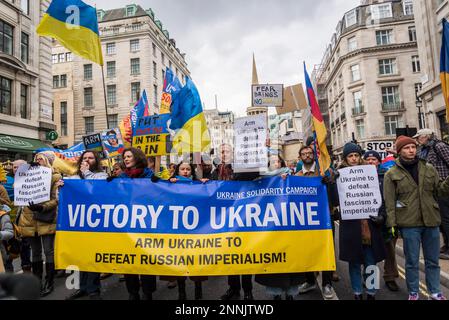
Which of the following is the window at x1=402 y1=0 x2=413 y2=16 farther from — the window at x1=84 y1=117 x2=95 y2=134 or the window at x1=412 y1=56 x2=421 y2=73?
the window at x1=84 y1=117 x2=95 y2=134

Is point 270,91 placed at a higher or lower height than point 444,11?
lower

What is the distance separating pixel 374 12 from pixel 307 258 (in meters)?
Answer: 47.0

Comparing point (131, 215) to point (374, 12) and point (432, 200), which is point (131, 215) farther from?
point (374, 12)

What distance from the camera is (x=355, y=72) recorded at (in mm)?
42062

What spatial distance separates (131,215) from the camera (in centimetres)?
388

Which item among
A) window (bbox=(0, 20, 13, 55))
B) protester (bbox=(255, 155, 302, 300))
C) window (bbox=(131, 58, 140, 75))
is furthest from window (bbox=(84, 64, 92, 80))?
protester (bbox=(255, 155, 302, 300))

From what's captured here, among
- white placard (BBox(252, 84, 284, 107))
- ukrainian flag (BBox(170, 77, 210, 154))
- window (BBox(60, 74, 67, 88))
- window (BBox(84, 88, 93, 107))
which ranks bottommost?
ukrainian flag (BBox(170, 77, 210, 154))

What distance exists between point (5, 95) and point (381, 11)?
44.1m

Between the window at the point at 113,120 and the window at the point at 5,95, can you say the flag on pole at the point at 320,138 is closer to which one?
the window at the point at 5,95

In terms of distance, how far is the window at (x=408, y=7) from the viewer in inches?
1590

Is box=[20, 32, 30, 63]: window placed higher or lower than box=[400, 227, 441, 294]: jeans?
higher

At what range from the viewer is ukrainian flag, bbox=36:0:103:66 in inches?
242

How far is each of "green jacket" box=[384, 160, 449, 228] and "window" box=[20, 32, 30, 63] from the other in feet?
76.7
